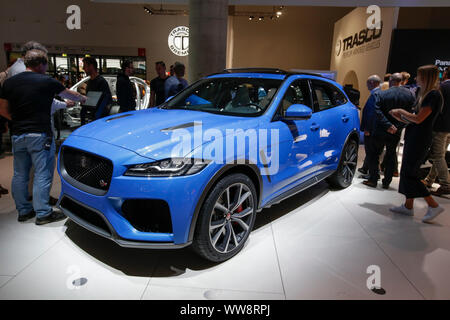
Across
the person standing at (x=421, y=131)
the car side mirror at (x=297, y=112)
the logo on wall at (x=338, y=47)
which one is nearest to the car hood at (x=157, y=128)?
the car side mirror at (x=297, y=112)

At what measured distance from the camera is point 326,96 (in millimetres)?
4094

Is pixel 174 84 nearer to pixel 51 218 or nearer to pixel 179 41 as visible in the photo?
pixel 51 218

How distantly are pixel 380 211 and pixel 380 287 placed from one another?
5.81 feet

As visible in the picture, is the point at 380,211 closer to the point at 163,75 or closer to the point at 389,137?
the point at 389,137

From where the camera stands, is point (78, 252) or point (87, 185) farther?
point (78, 252)

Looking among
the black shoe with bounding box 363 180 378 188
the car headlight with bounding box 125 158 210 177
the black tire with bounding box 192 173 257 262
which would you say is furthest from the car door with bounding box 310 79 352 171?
the car headlight with bounding box 125 158 210 177

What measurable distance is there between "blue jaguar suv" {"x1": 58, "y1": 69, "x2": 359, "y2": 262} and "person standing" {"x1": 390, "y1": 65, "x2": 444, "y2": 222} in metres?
0.98

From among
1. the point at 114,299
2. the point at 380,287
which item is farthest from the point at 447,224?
the point at 114,299

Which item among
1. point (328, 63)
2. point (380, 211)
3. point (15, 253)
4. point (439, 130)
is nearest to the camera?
point (15, 253)

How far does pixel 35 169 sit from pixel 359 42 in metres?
12.2

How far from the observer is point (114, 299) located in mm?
2139

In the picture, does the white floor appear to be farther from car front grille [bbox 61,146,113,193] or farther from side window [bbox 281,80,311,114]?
side window [bbox 281,80,311,114]

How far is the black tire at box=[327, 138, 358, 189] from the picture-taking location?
14.7ft

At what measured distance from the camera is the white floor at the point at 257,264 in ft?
7.46
